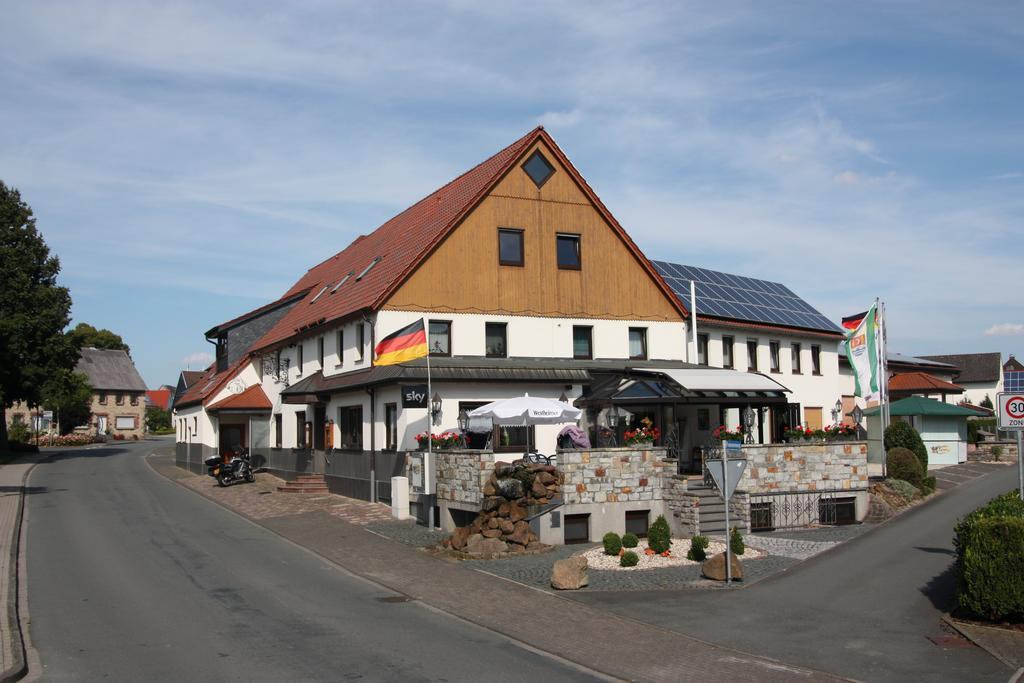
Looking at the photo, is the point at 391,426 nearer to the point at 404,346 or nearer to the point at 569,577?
the point at 404,346

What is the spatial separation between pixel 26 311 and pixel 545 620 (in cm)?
4433

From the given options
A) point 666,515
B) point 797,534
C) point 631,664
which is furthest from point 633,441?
point 631,664

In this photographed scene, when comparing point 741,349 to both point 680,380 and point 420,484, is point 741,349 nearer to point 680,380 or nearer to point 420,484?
point 680,380

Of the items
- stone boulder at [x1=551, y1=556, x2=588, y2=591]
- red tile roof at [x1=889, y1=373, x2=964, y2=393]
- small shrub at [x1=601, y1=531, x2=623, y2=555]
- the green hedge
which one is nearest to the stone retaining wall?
small shrub at [x1=601, y1=531, x2=623, y2=555]

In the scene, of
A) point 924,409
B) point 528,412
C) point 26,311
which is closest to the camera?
point 528,412

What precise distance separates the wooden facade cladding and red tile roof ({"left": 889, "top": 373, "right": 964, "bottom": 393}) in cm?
2327

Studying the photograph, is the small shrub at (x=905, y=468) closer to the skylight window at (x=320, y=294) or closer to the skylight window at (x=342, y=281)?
the skylight window at (x=342, y=281)

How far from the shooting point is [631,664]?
11.6 meters

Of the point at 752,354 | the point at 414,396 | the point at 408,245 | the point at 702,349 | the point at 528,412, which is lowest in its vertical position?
the point at 528,412

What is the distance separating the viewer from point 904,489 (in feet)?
88.9

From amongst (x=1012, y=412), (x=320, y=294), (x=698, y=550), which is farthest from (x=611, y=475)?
(x=320, y=294)

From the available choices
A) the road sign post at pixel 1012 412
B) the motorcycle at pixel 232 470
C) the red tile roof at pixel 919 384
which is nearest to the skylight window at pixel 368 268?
the motorcycle at pixel 232 470

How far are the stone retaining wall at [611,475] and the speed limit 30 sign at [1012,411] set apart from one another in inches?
332

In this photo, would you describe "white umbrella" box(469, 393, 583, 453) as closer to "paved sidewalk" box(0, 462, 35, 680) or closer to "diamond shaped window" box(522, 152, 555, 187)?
"diamond shaped window" box(522, 152, 555, 187)
